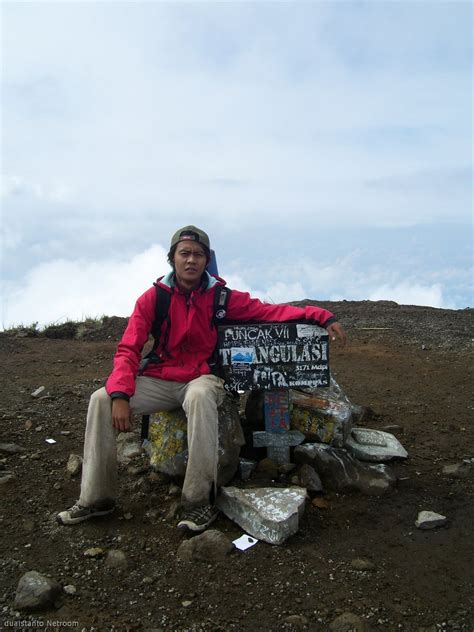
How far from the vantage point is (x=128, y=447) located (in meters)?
5.72

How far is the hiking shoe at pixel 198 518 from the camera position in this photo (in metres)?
4.12

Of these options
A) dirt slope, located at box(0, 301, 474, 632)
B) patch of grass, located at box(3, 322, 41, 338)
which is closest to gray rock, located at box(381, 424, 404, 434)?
dirt slope, located at box(0, 301, 474, 632)

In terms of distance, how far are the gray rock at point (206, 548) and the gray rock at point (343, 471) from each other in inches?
51.3

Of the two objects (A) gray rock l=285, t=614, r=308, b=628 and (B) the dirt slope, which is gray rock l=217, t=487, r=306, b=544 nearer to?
(B) the dirt slope

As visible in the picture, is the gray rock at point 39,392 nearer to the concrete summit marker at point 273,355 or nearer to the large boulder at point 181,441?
the large boulder at point 181,441

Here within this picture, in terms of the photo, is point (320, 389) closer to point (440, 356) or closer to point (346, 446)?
Answer: point (346, 446)

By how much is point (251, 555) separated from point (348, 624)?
33.4 inches

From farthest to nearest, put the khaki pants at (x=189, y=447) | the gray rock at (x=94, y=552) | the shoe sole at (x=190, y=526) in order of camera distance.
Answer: the khaki pants at (x=189, y=447), the shoe sole at (x=190, y=526), the gray rock at (x=94, y=552)

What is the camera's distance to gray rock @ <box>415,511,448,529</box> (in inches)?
169

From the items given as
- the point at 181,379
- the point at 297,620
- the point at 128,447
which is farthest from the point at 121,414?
the point at 297,620

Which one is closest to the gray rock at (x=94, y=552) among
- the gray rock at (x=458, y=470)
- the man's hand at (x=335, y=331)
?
the man's hand at (x=335, y=331)

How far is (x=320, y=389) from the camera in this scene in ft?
18.6

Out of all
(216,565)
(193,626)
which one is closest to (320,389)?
(216,565)

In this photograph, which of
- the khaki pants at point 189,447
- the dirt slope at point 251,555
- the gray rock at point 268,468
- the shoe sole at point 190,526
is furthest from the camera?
the gray rock at point 268,468
